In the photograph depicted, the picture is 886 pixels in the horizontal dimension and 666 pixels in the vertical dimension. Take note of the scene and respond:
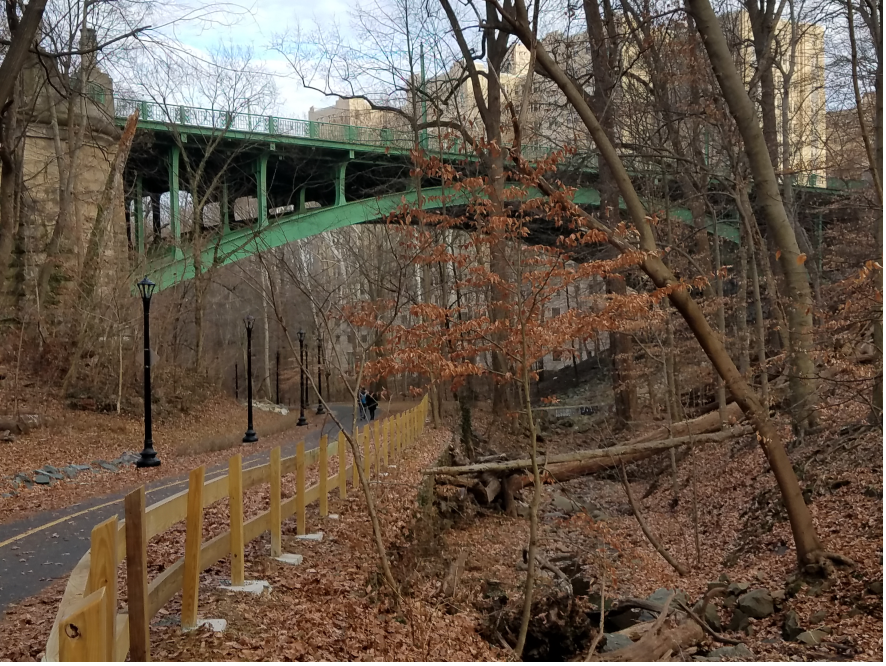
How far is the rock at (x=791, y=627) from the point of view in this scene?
268 inches

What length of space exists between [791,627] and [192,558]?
18.4 ft

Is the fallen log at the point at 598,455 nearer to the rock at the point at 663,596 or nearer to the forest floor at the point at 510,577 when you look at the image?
the forest floor at the point at 510,577

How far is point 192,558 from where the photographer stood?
14.7 feet

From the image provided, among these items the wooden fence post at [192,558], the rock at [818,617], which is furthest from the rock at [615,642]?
the wooden fence post at [192,558]

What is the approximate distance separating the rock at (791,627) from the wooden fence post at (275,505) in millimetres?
4867

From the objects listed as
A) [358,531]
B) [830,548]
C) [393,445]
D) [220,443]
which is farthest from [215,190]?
[830,548]

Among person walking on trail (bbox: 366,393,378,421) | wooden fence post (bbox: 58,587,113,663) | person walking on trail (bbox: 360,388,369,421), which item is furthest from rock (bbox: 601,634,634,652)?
person walking on trail (bbox: 366,393,378,421)

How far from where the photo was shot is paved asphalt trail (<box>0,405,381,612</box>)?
20.7ft

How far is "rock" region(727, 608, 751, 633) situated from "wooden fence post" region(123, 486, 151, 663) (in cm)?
599

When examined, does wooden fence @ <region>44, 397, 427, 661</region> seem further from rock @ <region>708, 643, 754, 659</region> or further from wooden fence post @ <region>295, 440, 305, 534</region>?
rock @ <region>708, 643, 754, 659</region>

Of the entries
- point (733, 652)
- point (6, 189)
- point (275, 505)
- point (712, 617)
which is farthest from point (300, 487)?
point (6, 189)

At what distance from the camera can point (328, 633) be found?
520cm

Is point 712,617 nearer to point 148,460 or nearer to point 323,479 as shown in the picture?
point 323,479

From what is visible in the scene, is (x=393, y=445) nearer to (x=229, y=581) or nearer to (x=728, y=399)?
(x=229, y=581)
